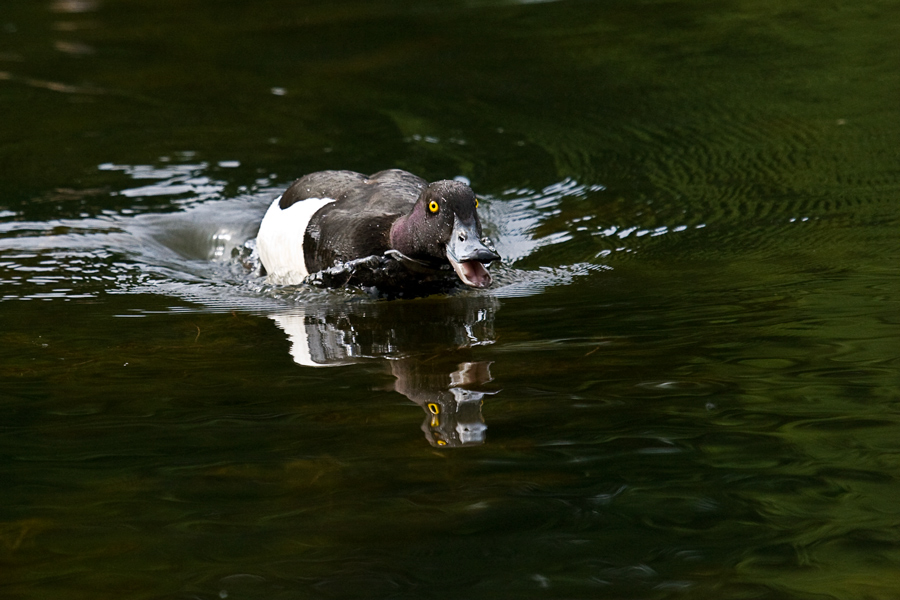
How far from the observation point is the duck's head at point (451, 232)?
4.84 m

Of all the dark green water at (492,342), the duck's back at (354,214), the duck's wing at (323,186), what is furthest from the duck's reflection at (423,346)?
the duck's wing at (323,186)

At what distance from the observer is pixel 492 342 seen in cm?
452

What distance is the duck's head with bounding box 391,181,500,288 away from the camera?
484 cm

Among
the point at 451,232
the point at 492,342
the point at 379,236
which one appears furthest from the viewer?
the point at 379,236

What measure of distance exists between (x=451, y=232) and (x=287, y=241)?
1.40 m

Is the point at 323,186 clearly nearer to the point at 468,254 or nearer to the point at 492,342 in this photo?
the point at 468,254

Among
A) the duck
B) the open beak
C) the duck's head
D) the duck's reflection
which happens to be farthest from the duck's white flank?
the open beak

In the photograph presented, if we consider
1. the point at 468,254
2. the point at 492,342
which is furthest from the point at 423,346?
the point at 468,254

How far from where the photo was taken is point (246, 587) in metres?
2.69

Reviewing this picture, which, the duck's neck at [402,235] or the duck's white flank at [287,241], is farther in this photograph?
the duck's white flank at [287,241]

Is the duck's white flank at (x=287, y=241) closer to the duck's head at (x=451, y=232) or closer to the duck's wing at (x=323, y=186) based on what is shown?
the duck's wing at (x=323, y=186)

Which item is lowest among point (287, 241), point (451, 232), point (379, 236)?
point (287, 241)

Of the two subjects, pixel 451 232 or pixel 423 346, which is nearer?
pixel 423 346

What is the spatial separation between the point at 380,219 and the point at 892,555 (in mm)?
3215
